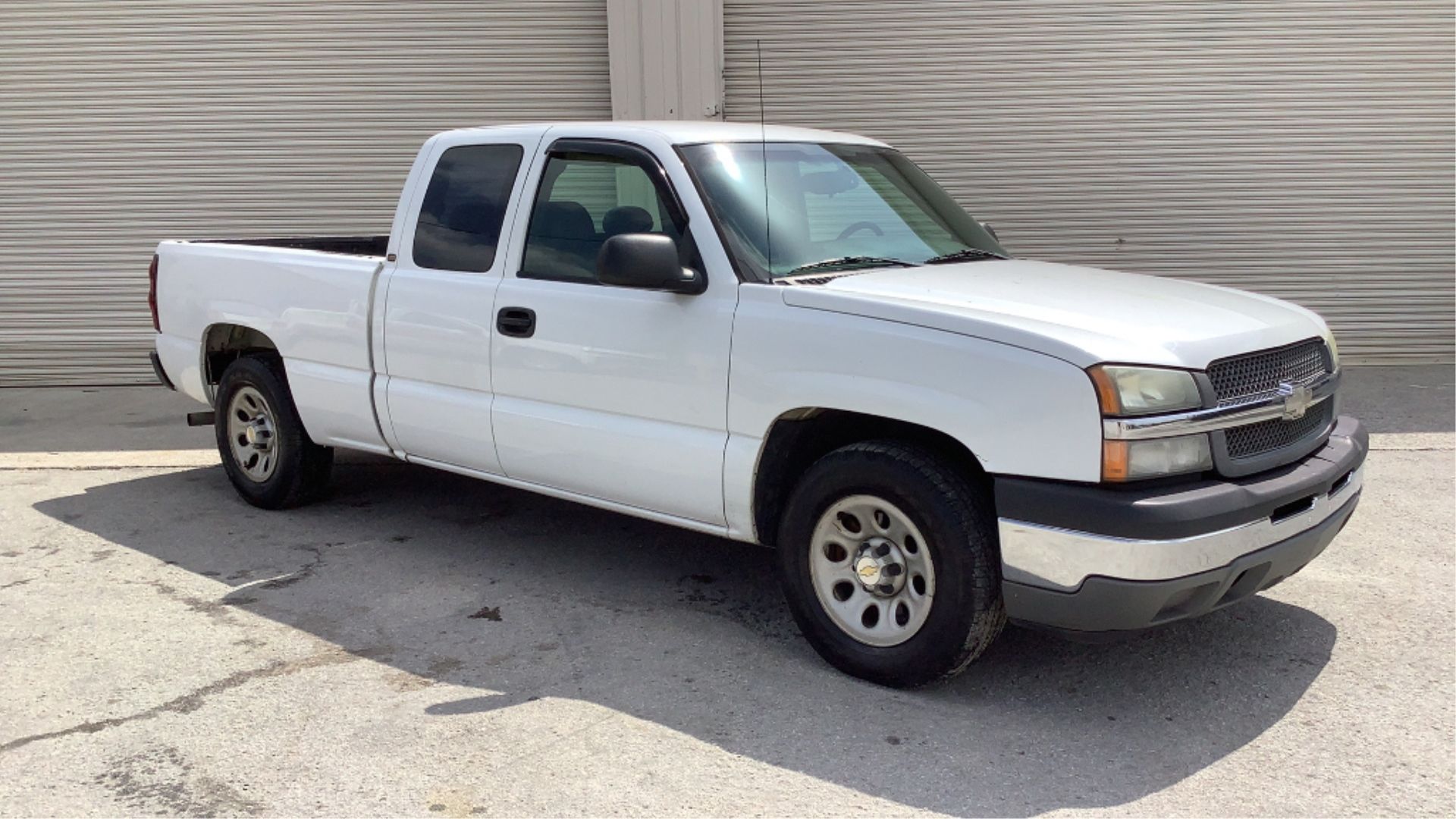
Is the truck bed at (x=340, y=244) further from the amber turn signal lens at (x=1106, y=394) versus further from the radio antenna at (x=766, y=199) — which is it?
the amber turn signal lens at (x=1106, y=394)

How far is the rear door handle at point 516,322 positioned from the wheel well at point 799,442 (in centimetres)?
119

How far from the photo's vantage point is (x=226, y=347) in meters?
6.82

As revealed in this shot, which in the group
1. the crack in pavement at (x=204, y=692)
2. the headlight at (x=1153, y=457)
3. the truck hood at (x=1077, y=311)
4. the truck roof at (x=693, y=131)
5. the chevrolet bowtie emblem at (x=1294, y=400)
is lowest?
the crack in pavement at (x=204, y=692)

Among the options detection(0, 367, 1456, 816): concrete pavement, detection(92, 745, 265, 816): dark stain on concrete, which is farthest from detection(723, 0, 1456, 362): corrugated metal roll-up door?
detection(92, 745, 265, 816): dark stain on concrete

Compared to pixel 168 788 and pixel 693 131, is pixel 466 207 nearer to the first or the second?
pixel 693 131

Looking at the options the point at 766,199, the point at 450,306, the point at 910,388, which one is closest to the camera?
the point at 910,388

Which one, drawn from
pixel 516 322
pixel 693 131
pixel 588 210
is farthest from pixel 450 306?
pixel 693 131

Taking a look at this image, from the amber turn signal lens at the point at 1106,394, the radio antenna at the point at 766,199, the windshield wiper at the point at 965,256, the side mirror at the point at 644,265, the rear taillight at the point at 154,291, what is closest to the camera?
the amber turn signal lens at the point at 1106,394

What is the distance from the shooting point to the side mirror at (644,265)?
4.47 m

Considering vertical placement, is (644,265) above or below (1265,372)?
above

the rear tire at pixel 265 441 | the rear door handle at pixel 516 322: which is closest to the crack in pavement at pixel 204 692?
the rear door handle at pixel 516 322

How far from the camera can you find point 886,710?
4.12 m

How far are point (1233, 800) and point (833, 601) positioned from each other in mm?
1394

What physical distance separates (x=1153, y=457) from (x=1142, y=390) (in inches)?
7.9
